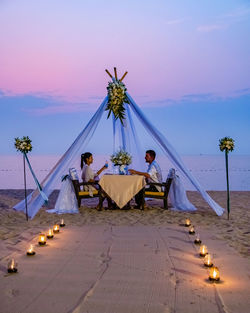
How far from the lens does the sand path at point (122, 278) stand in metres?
3.16

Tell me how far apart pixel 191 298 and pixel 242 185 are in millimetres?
14468

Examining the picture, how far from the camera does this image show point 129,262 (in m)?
4.46

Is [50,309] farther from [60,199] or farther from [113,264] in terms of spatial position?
[60,199]

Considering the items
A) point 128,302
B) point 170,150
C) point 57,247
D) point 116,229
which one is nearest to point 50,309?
point 128,302

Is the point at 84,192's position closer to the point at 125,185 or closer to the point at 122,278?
the point at 125,185

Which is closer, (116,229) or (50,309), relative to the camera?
(50,309)

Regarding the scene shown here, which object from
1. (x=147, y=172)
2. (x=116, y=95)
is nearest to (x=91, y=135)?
(x=116, y=95)

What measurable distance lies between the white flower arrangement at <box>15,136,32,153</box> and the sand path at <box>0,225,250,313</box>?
88.6 inches

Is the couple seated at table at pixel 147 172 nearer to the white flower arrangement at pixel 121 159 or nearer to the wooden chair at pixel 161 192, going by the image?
the wooden chair at pixel 161 192

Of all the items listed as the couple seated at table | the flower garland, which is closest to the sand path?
the couple seated at table

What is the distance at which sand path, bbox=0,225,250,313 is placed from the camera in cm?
316

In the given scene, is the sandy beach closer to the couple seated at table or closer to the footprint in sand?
the footprint in sand

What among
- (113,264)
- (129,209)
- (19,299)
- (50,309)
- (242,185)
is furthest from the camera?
(242,185)

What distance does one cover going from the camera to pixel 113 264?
4.37 m
